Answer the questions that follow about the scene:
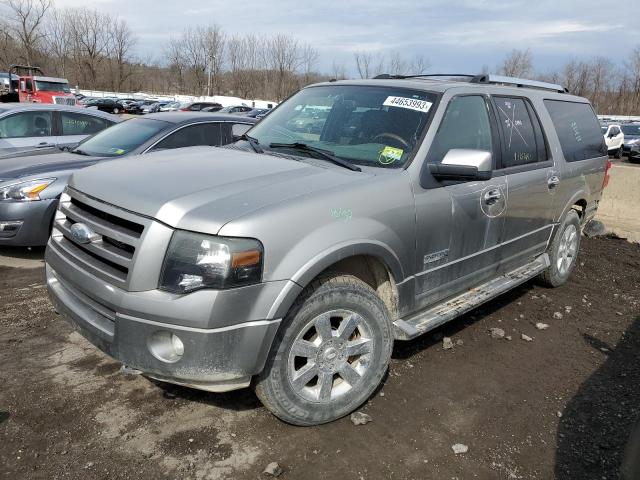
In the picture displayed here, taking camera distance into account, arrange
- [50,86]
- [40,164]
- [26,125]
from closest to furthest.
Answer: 1. [40,164]
2. [26,125]
3. [50,86]

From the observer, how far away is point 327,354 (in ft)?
9.12

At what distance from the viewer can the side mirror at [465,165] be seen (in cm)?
306

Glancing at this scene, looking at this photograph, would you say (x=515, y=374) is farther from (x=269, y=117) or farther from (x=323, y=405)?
(x=269, y=117)

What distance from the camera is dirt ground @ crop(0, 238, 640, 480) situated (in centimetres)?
257

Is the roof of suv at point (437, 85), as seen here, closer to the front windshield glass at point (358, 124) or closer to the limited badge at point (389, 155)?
the front windshield glass at point (358, 124)

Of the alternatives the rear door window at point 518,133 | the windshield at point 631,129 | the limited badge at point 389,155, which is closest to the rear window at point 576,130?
the rear door window at point 518,133

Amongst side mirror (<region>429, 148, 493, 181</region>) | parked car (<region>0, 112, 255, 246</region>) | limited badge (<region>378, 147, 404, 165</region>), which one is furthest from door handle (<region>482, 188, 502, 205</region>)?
parked car (<region>0, 112, 255, 246</region>)

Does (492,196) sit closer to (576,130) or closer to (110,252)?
(576,130)

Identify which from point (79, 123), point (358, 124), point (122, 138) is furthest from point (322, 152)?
point (79, 123)

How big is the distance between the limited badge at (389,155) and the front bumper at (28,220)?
12.6 feet

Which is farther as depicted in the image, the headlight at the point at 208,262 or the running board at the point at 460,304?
the running board at the point at 460,304

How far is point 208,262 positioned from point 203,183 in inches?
22.3

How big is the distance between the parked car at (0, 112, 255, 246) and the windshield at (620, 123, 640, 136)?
2381 centimetres

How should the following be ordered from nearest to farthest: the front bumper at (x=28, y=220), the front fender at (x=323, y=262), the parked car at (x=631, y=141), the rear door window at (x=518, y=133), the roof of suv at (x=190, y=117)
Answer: the front fender at (x=323, y=262) → the rear door window at (x=518, y=133) → the front bumper at (x=28, y=220) → the roof of suv at (x=190, y=117) → the parked car at (x=631, y=141)
